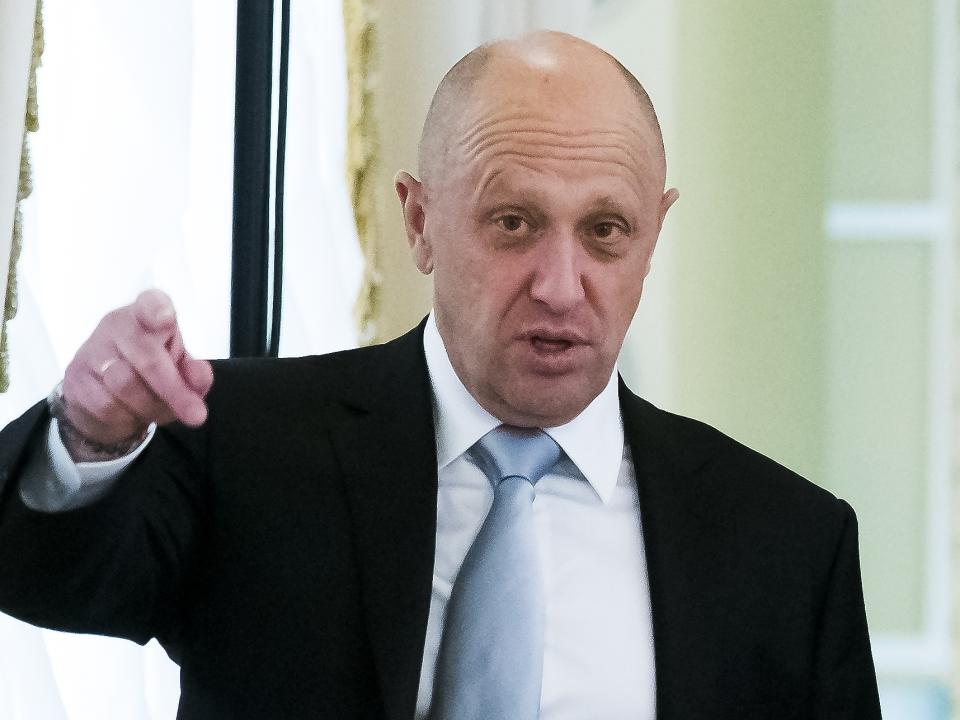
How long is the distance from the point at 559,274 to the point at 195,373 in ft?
1.14

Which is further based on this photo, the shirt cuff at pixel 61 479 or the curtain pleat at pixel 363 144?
the curtain pleat at pixel 363 144

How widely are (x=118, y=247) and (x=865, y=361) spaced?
94cm

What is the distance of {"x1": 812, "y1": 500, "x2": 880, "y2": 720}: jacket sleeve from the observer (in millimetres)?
1094

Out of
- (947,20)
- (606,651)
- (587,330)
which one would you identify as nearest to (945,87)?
(947,20)

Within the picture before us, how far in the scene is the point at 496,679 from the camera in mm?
993

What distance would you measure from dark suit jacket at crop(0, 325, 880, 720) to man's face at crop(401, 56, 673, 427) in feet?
0.38

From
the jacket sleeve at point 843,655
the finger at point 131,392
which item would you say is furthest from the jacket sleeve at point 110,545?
the jacket sleeve at point 843,655

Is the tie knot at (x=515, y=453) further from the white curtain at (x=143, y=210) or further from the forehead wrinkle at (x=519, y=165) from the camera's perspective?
the white curtain at (x=143, y=210)

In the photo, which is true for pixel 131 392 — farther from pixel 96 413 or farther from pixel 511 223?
pixel 511 223

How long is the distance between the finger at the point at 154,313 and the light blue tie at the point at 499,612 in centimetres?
39

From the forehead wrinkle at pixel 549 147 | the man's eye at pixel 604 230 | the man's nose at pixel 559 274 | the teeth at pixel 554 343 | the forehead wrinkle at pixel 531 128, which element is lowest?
the teeth at pixel 554 343

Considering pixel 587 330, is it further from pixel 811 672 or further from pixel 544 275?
pixel 811 672

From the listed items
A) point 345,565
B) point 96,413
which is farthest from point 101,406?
point 345,565

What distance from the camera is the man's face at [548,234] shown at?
3.21 feet
